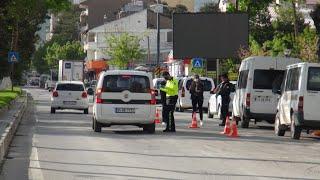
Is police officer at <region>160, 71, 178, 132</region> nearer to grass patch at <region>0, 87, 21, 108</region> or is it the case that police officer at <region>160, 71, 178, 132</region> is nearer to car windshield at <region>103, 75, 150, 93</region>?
car windshield at <region>103, 75, 150, 93</region>

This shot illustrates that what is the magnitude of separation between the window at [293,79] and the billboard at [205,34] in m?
27.9

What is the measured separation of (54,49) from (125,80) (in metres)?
131

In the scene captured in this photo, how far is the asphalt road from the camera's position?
573 inches

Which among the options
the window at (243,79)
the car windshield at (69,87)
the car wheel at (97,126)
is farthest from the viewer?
the car windshield at (69,87)

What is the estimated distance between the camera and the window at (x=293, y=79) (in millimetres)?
23375

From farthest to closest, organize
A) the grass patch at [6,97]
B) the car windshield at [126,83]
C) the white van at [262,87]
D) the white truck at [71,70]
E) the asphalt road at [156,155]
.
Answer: the white truck at [71,70], the grass patch at [6,97], the white van at [262,87], the car windshield at [126,83], the asphalt road at [156,155]

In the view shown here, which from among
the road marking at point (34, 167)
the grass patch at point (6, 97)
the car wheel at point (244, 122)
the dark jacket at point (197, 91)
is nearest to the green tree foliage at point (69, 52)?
the grass patch at point (6, 97)

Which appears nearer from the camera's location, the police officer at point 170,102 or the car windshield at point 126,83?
the car windshield at point 126,83

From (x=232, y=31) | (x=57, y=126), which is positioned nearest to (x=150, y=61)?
(x=232, y=31)

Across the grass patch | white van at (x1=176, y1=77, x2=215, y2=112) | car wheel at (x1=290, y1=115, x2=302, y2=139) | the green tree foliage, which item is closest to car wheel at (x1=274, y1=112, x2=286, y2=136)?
car wheel at (x1=290, y1=115, x2=302, y2=139)

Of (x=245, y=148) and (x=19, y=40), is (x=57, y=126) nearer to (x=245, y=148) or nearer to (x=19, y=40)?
(x=245, y=148)

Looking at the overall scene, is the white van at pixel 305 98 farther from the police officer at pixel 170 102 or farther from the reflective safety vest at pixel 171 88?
the reflective safety vest at pixel 171 88

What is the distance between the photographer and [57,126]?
28.7 meters

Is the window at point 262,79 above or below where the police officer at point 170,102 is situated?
above
